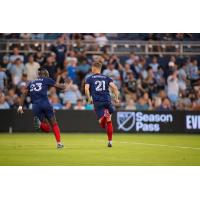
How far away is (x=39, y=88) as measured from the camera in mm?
17375

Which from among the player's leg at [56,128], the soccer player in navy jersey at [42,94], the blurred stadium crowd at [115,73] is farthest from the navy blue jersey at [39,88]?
the blurred stadium crowd at [115,73]

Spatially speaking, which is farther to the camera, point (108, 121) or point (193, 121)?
point (193, 121)

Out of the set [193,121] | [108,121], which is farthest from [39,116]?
[193,121]

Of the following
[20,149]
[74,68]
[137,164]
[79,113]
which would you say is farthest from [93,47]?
[137,164]

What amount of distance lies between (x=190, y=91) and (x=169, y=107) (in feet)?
4.10

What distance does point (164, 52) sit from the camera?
27422mm

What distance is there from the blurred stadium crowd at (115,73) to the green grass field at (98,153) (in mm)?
5093

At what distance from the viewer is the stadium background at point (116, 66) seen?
25562 millimetres

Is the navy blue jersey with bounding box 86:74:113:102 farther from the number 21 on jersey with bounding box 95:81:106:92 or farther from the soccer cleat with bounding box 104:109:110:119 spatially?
the soccer cleat with bounding box 104:109:110:119

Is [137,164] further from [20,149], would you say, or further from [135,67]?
[135,67]

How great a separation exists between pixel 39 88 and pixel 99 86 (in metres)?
1.62

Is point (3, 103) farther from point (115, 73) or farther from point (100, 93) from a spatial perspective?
point (100, 93)

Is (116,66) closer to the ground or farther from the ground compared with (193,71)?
farther from the ground

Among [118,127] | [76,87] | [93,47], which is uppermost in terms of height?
[93,47]
